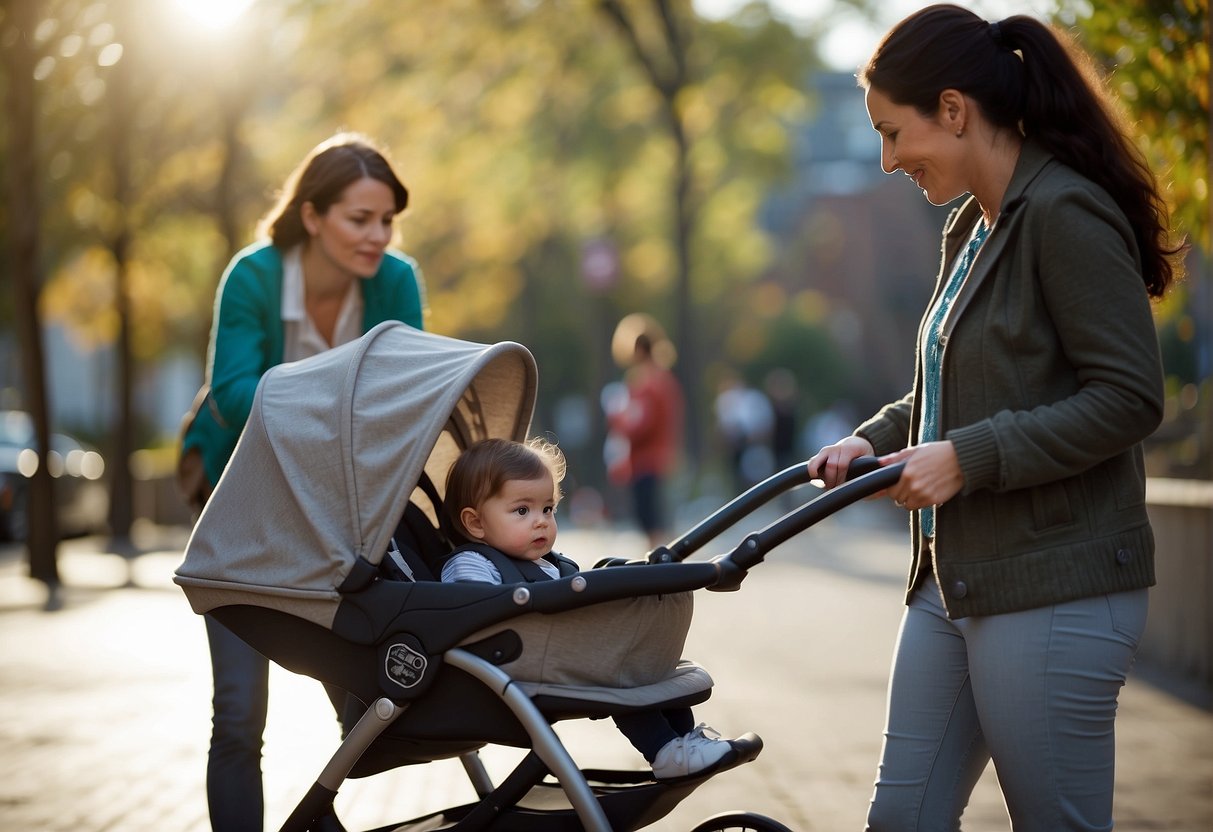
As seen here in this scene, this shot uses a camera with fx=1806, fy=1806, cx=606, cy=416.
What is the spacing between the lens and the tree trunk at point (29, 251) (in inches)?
622

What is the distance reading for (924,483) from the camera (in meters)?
3.29

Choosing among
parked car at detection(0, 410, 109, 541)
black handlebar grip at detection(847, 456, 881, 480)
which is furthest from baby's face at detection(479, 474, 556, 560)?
parked car at detection(0, 410, 109, 541)

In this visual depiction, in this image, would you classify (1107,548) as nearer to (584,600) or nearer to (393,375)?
(584,600)

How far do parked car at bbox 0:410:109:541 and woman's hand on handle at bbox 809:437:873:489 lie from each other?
56.7 ft

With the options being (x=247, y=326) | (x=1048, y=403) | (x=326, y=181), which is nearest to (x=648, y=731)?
(x=1048, y=403)

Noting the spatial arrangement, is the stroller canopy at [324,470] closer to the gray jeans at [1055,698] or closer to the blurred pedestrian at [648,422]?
the gray jeans at [1055,698]

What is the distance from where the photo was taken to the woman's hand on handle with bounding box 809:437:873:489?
3.80m

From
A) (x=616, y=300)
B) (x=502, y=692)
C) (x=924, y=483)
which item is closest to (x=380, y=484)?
(x=502, y=692)

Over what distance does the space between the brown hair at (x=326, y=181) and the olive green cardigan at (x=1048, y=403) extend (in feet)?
7.11

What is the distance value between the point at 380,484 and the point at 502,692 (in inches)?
21.8

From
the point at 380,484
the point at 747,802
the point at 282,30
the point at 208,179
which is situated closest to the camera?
the point at 380,484

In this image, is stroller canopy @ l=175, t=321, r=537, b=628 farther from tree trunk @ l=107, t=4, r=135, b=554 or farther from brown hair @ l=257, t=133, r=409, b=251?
tree trunk @ l=107, t=4, r=135, b=554

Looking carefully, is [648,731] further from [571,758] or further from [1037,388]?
[1037,388]

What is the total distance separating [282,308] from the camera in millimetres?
5059
